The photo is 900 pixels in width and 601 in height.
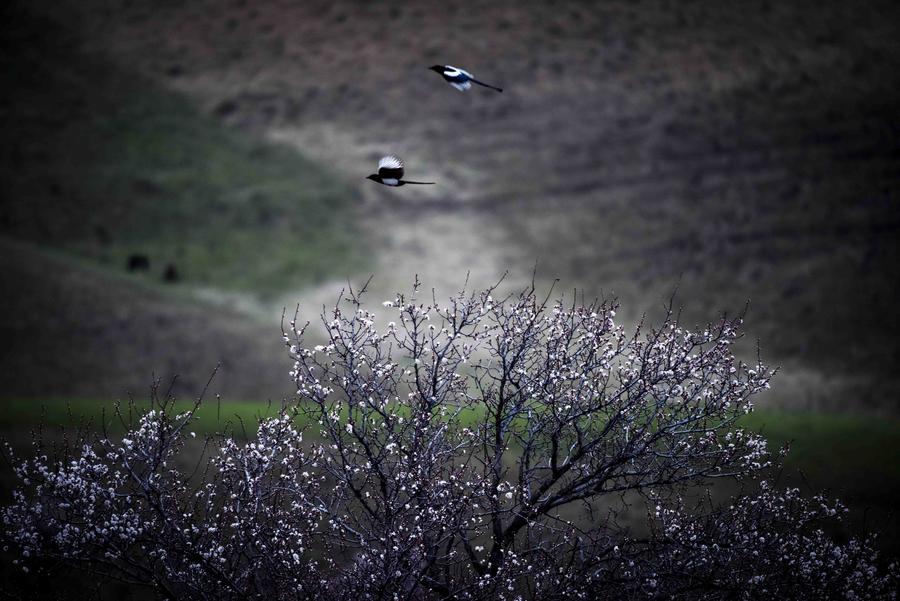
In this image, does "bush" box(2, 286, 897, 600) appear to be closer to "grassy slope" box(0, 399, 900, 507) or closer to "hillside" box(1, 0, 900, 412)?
"grassy slope" box(0, 399, 900, 507)

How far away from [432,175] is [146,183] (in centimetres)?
1576

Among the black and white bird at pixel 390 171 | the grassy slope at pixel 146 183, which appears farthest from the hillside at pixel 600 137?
the black and white bird at pixel 390 171

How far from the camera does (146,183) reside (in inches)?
2202

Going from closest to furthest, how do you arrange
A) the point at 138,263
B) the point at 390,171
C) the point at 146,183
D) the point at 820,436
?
the point at 390,171, the point at 820,436, the point at 138,263, the point at 146,183

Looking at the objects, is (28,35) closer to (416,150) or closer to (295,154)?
(295,154)

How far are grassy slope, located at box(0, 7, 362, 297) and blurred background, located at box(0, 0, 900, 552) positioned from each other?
0.17 meters

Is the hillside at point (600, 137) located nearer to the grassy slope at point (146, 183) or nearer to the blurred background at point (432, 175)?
the blurred background at point (432, 175)

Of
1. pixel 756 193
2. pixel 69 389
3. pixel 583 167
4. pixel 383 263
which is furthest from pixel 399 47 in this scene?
pixel 69 389

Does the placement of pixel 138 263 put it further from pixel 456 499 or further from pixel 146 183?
pixel 456 499

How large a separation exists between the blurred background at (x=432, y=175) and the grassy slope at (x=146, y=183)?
17 centimetres

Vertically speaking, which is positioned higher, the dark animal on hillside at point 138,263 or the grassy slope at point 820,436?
the dark animal on hillside at point 138,263

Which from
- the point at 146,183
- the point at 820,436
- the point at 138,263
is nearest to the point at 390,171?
the point at 820,436

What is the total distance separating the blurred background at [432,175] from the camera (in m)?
44.6

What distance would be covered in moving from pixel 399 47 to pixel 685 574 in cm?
5363
